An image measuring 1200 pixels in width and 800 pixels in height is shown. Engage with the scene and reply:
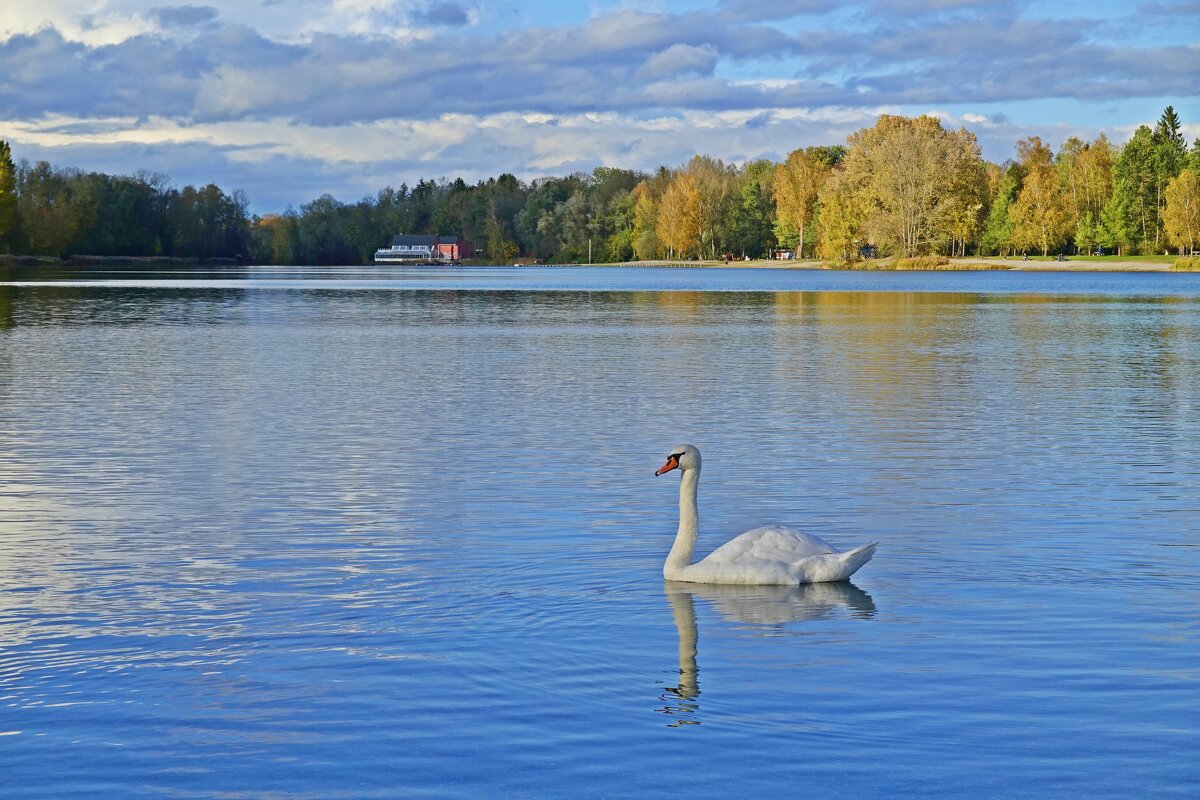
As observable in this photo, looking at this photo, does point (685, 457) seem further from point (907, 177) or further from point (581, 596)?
point (907, 177)

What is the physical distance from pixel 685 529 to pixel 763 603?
3.42ft

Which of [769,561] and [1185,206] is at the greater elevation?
[1185,206]

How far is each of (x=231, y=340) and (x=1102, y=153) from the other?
5729 inches

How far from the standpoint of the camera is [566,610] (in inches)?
460

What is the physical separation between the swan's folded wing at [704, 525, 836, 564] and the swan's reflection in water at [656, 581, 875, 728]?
253mm

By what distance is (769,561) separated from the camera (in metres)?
12.3

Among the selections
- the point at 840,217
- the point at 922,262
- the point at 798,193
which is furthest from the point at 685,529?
the point at 798,193

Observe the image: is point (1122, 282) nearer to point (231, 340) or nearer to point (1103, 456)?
point (231, 340)

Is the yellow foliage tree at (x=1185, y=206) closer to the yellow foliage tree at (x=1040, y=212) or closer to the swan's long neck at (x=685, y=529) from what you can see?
the yellow foliage tree at (x=1040, y=212)

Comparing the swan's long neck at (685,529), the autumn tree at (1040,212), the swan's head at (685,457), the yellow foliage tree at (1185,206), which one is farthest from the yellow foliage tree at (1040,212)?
the swan's long neck at (685,529)

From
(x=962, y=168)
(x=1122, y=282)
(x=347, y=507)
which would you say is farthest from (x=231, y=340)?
(x=962, y=168)

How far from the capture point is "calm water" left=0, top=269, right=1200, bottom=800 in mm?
8367

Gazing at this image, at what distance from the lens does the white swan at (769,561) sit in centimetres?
1227

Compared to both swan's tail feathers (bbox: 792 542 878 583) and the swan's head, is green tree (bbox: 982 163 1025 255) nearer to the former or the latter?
the swan's head
